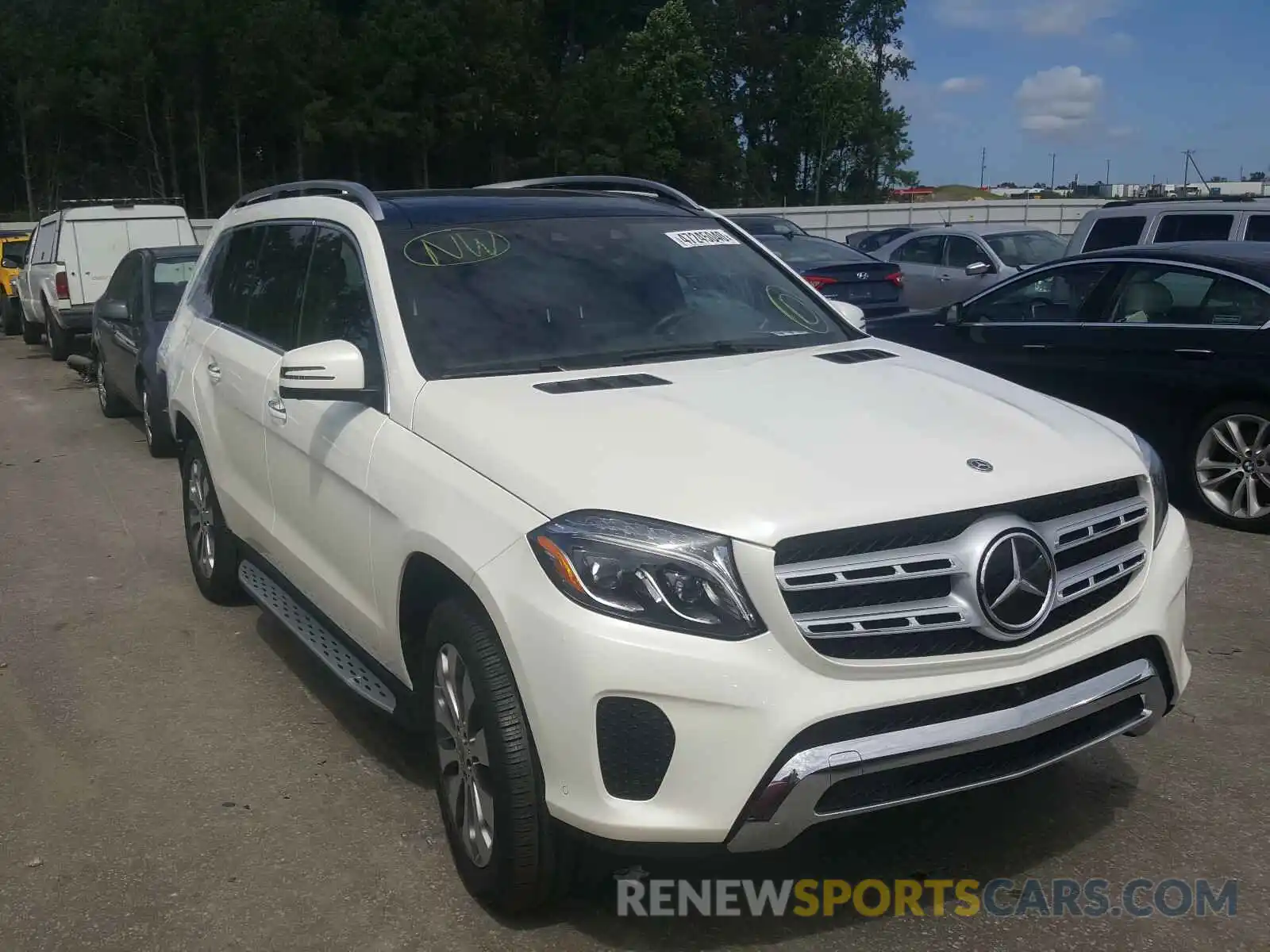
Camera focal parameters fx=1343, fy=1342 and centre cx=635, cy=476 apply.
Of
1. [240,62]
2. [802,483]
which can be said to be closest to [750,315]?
[802,483]

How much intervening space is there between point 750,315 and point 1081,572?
5.84 ft

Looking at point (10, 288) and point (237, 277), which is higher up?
point (237, 277)

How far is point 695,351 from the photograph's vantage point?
14.5 feet

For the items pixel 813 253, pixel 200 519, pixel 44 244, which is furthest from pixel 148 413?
pixel 44 244

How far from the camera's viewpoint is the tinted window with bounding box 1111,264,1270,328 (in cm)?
736

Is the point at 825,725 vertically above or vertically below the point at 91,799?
above

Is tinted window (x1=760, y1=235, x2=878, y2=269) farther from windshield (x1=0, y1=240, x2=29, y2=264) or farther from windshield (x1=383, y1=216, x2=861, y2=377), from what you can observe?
windshield (x1=0, y1=240, x2=29, y2=264)

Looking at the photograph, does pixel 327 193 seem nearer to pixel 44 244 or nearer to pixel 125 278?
pixel 125 278

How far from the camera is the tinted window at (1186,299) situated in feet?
24.2

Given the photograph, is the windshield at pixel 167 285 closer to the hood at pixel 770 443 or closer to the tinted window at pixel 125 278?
the tinted window at pixel 125 278

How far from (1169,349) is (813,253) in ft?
26.9

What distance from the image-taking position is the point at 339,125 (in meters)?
51.9

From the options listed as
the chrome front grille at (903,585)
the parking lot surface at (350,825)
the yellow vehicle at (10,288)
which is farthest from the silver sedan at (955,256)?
the yellow vehicle at (10,288)

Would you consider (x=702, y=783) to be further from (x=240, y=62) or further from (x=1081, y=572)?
(x=240, y=62)
